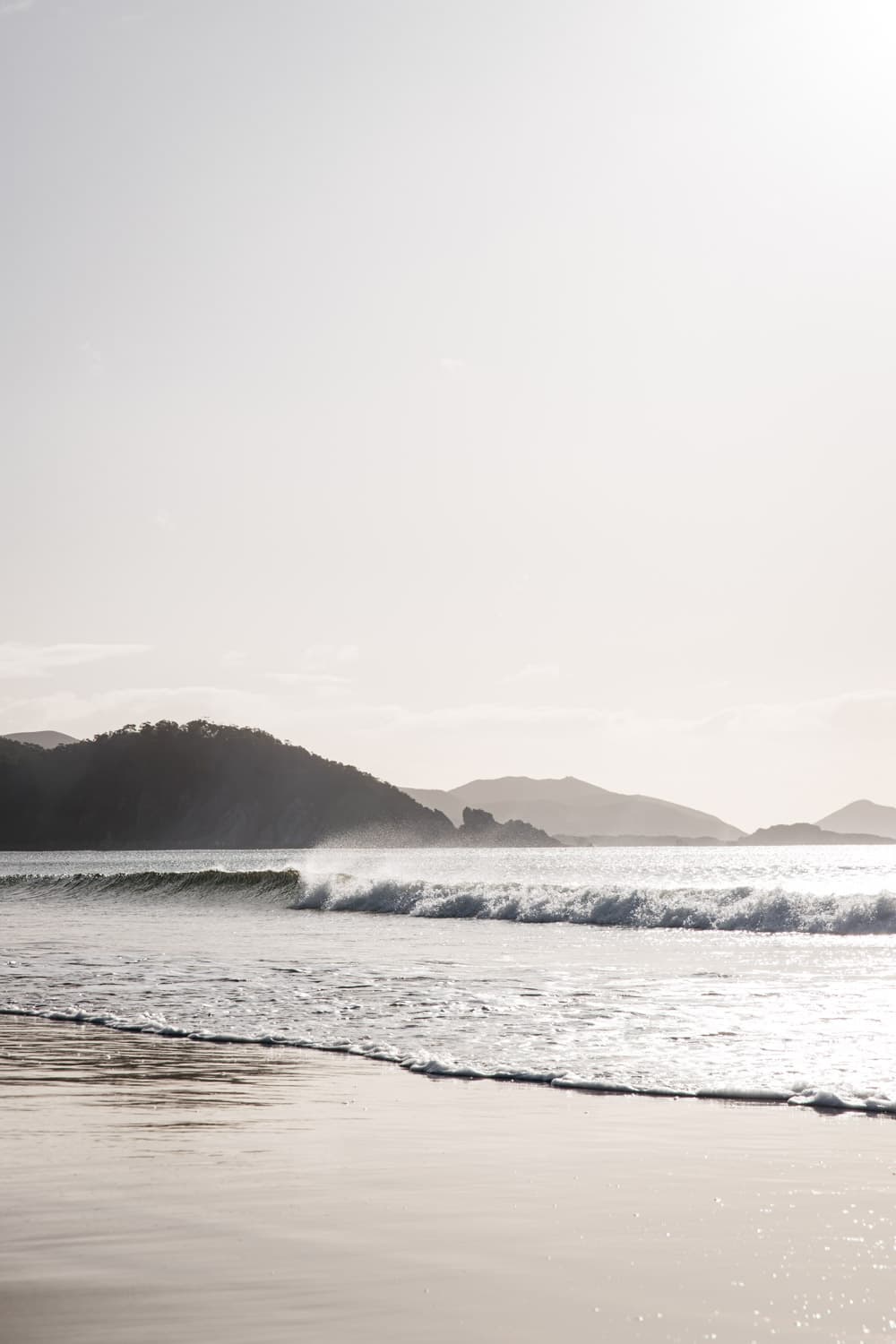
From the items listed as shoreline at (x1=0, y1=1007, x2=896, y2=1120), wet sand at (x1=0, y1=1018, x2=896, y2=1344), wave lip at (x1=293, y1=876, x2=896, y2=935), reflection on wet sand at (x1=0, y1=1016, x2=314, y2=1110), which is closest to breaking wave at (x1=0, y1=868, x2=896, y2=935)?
wave lip at (x1=293, y1=876, x2=896, y2=935)

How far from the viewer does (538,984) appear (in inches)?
759

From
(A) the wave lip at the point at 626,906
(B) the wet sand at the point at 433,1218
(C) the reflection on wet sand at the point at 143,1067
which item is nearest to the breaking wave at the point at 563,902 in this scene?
(A) the wave lip at the point at 626,906

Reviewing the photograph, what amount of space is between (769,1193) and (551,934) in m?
26.7

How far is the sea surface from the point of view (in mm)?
→ 11938

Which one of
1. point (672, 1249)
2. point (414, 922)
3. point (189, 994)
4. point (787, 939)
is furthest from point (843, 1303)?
point (414, 922)

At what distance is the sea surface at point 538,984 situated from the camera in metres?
11.9

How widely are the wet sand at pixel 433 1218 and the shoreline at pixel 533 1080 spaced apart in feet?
0.86

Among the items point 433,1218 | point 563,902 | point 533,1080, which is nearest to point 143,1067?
point 533,1080

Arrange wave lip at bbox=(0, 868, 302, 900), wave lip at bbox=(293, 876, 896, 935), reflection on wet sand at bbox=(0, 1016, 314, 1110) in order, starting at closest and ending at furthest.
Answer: reflection on wet sand at bbox=(0, 1016, 314, 1110) → wave lip at bbox=(293, 876, 896, 935) → wave lip at bbox=(0, 868, 302, 900)

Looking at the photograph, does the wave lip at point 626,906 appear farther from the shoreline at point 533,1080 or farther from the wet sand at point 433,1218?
the wet sand at point 433,1218

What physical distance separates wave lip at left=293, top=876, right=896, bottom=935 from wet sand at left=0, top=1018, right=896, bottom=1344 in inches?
1062

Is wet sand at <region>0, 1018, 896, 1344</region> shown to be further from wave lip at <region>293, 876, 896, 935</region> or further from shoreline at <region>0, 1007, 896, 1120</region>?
wave lip at <region>293, 876, 896, 935</region>

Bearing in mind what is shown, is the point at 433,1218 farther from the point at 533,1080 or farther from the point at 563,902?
the point at 563,902

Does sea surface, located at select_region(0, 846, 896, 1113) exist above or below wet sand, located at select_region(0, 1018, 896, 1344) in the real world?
below
